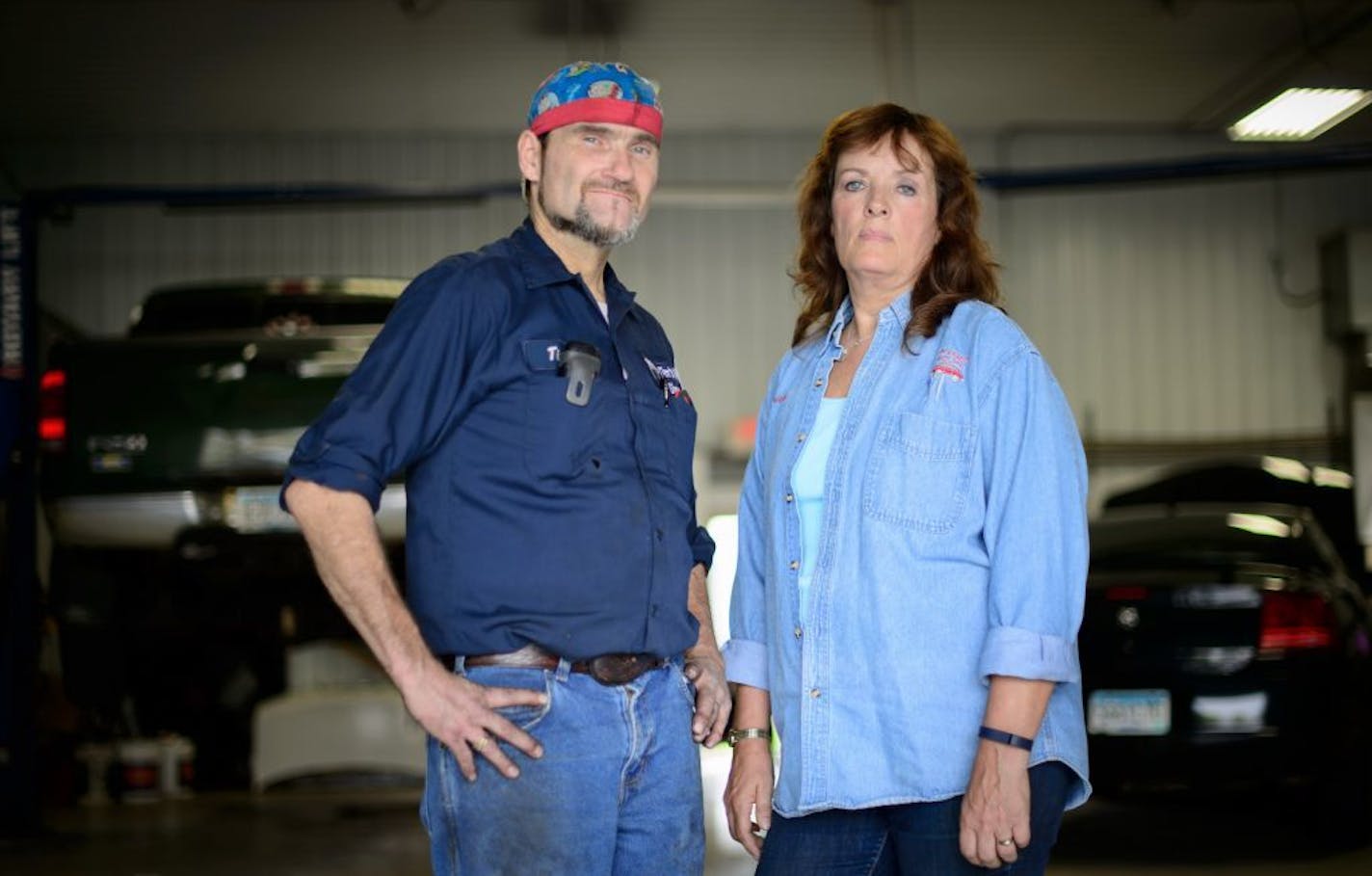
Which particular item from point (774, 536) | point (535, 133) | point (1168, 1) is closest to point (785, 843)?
point (774, 536)

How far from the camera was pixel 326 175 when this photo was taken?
496 inches

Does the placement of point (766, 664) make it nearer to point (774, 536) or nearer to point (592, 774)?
point (774, 536)

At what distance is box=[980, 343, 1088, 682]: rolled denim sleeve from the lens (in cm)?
207

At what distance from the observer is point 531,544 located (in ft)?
7.05

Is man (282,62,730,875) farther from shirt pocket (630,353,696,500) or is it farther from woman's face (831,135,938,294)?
woman's face (831,135,938,294)

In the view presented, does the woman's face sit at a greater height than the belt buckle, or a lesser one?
greater

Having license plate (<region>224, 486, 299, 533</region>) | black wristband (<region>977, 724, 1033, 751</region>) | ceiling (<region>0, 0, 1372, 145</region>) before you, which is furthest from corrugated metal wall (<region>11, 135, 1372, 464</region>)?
black wristband (<region>977, 724, 1033, 751</region>)

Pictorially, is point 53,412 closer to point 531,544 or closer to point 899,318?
point 531,544

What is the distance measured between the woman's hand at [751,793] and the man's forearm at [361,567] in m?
0.59

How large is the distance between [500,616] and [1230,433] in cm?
1167

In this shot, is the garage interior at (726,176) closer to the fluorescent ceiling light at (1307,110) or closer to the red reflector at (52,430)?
the fluorescent ceiling light at (1307,110)

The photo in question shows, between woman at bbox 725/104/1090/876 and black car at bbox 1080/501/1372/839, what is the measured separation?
335 centimetres

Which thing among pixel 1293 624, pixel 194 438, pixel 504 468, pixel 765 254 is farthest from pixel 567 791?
pixel 765 254

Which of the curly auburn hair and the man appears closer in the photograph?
the man
